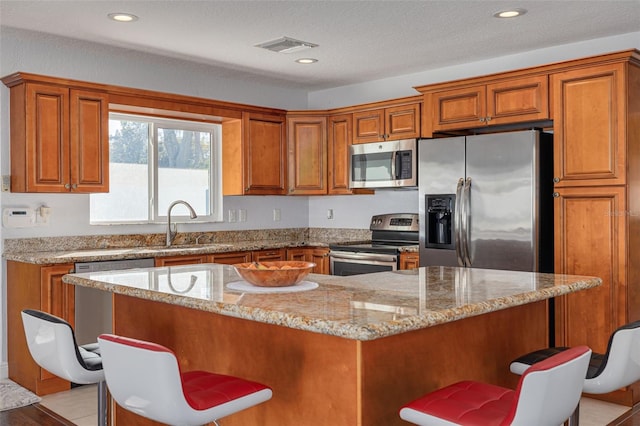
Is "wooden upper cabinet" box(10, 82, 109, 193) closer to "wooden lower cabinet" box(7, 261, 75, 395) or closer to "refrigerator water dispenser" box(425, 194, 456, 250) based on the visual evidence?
"wooden lower cabinet" box(7, 261, 75, 395)

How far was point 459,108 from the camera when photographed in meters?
4.61

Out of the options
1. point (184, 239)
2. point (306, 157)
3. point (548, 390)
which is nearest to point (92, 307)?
→ point (184, 239)

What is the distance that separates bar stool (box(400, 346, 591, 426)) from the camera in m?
1.62

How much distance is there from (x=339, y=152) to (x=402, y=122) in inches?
30.9

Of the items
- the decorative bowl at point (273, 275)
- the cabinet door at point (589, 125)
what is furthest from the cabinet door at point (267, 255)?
the decorative bowl at point (273, 275)

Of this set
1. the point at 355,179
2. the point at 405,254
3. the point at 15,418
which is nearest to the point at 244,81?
the point at 355,179

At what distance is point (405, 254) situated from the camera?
4906 millimetres

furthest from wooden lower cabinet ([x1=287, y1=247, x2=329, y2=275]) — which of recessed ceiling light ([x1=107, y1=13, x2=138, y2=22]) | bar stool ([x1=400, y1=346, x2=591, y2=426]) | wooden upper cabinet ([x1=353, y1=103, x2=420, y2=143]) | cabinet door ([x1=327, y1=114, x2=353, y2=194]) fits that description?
bar stool ([x1=400, y1=346, x2=591, y2=426])

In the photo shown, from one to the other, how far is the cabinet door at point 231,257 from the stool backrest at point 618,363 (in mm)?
3268

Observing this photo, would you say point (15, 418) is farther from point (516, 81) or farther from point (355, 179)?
point (516, 81)

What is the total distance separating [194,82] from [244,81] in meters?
0.57

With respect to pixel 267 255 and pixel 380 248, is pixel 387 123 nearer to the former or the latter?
pixel 380 248

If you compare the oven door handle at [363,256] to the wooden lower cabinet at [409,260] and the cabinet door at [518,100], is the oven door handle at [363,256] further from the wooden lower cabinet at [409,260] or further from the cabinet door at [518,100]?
the cabinet door at [518,100]

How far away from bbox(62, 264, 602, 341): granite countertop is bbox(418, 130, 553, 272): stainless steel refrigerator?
1.30 metres
